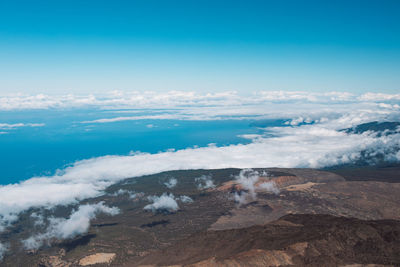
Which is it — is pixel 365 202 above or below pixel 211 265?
below

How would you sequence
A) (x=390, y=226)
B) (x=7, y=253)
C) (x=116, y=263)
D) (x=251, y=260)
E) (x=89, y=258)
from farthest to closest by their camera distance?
(x=7, y=253) → (x=89, y=258) → (x=116, y=263) → (x=390, y=226) → (x=251, y=260)

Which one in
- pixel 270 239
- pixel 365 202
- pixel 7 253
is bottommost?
pixel 7 253

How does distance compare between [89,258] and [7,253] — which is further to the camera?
[7,253]

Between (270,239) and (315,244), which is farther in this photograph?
(270,239)

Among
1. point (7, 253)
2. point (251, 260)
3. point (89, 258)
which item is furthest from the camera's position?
point (7, 253)

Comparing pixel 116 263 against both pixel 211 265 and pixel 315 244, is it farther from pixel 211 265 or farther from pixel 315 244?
pixel 315 244

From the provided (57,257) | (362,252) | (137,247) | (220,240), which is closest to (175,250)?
(220,240)

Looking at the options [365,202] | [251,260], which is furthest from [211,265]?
[365,202]

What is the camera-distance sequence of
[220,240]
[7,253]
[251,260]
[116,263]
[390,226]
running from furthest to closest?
[7,253] < [116,263] < [220,240] < [390,226] < [251,260]

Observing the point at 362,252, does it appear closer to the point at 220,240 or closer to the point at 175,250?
the point at 220,240
